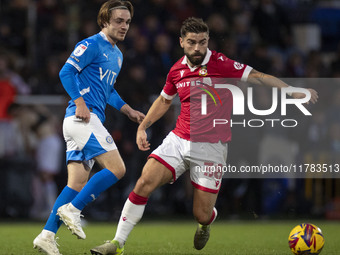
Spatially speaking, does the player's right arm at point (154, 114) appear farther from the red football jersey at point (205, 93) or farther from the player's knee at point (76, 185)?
the player's knee at point (76, 185)

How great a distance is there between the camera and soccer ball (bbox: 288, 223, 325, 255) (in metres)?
6.21

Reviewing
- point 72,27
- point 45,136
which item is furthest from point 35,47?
point 45,136

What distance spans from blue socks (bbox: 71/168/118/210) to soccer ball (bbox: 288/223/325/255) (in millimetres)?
1789

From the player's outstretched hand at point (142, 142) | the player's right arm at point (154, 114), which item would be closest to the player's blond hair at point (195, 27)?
the player's right arm at point (154, 114)

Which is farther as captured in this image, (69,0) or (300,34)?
(300,34)

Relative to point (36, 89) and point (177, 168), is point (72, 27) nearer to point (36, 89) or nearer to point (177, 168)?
point (36, 89)

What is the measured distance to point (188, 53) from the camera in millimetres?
6555

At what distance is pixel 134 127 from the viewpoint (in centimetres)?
1141

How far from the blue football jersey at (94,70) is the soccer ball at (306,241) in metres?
2.20

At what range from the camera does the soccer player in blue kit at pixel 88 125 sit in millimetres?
6301

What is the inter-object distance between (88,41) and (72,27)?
22.3 feet

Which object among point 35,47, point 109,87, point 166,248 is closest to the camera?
point 109,87

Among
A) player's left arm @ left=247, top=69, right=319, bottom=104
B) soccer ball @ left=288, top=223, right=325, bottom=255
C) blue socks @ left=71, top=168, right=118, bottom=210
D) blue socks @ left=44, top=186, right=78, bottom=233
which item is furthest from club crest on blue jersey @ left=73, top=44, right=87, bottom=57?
soccer ball @ left=288, top=223, right=325, bottom=255

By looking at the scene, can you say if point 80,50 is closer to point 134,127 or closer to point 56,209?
point 56,209
